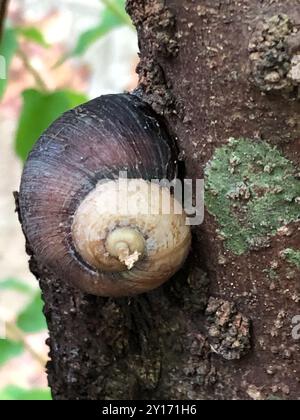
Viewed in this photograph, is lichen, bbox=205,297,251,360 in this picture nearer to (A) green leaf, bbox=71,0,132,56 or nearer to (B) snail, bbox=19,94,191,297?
(B) snail, bbox=19,94,191,297

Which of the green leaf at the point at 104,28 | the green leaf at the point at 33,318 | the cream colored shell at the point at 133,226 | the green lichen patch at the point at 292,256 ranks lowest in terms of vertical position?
the green leaf at the point at 33,318

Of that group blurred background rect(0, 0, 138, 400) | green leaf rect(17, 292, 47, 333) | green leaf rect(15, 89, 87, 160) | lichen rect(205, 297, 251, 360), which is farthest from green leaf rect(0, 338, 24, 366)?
blurred background rect(0, 0, 138, 400)

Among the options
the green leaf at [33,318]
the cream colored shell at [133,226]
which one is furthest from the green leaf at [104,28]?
the cream colored shell at [133,226]

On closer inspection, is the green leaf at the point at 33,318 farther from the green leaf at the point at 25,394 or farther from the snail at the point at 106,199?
the snail at the point at 106,199

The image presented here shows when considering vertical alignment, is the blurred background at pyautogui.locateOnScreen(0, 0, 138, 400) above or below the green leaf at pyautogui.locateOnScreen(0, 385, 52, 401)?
above

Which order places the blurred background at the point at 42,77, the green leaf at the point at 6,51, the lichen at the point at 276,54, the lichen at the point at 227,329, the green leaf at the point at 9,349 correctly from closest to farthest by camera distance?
1. the lichen at the point at 276,54
2. the lichen at the point at 227,329
3. the green leaf at the point at 6,51
4. the green leaf at the point at 9,349
5. the blurred background at the point at 42,77
